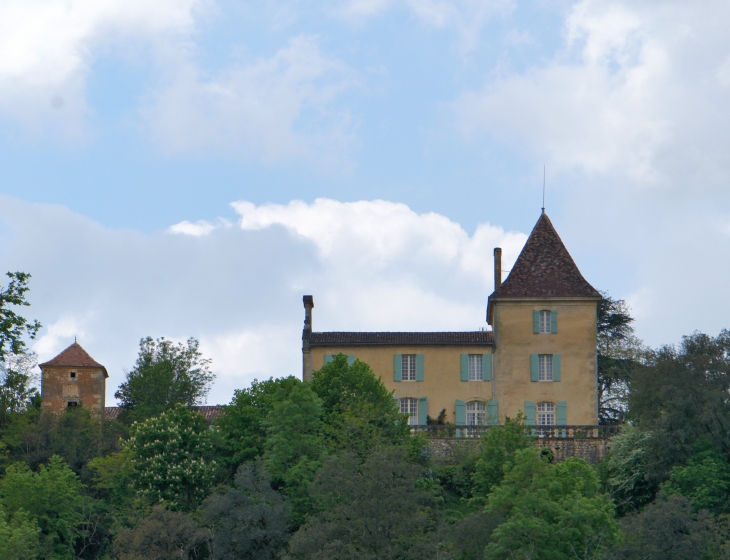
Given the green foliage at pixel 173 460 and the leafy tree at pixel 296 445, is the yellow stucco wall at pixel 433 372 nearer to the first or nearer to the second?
the leafy tree at pixel 296 445

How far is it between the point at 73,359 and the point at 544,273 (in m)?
24.0

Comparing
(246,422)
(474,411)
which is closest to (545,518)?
(246,422)

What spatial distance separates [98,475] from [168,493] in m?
6.56

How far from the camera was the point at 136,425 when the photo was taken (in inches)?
1790

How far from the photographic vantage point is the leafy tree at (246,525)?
37.8 meters

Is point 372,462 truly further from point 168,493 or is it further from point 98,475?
point 98,475

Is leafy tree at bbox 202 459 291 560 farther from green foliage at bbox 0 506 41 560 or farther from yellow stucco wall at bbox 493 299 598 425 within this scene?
yellow stucco wall at bbox 493 299 598 425

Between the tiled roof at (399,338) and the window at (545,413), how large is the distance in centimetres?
358

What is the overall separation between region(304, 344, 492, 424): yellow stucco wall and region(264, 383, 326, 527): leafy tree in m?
10.1

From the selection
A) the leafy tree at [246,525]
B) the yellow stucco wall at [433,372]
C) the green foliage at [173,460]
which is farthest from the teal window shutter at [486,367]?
the leafy tree at [246,525]

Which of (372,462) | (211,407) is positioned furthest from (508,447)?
(211,407)

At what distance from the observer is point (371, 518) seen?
34.5m

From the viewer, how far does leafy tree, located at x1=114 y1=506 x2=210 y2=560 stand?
37.9m

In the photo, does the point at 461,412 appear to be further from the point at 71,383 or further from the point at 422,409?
the point at 71,383
